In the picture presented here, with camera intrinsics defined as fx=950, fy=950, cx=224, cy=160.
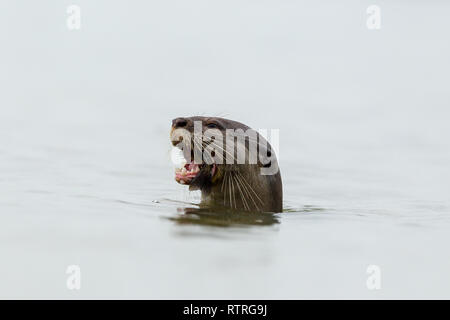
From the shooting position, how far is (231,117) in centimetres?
1845

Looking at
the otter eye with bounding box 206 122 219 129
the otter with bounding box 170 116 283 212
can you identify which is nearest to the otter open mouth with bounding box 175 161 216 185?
the otter with bounding box 170 116 283 212

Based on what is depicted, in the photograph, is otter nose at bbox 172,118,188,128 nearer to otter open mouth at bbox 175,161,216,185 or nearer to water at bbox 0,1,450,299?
otter open mouth at bbox 175,161,216,185

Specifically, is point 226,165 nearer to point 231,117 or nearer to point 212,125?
point 212,125

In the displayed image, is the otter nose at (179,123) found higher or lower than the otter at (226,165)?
higher

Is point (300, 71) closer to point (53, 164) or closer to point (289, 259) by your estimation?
point (53, 164)

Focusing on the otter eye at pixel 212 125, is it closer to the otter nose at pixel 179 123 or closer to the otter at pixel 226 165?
the otter at pixel 226 165

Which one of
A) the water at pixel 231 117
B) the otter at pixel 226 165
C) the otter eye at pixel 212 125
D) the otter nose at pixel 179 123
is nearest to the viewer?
the water at pixel 231 117

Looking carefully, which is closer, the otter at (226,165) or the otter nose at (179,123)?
the otter nose at (179,123)

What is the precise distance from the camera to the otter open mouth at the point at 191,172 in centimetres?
796

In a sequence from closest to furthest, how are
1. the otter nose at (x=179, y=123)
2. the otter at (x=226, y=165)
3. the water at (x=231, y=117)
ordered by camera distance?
the water at (x=231, y=117) < the otter nose at (x=179, y=123) < the otter at (x=226, y=165)

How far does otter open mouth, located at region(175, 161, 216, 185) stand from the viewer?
26.1 ft

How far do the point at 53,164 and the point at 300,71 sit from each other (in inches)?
576

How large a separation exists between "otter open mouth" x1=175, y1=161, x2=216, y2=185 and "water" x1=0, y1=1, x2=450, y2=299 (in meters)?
0.33

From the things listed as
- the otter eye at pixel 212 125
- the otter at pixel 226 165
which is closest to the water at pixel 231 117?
the otter at pixel 226 165
